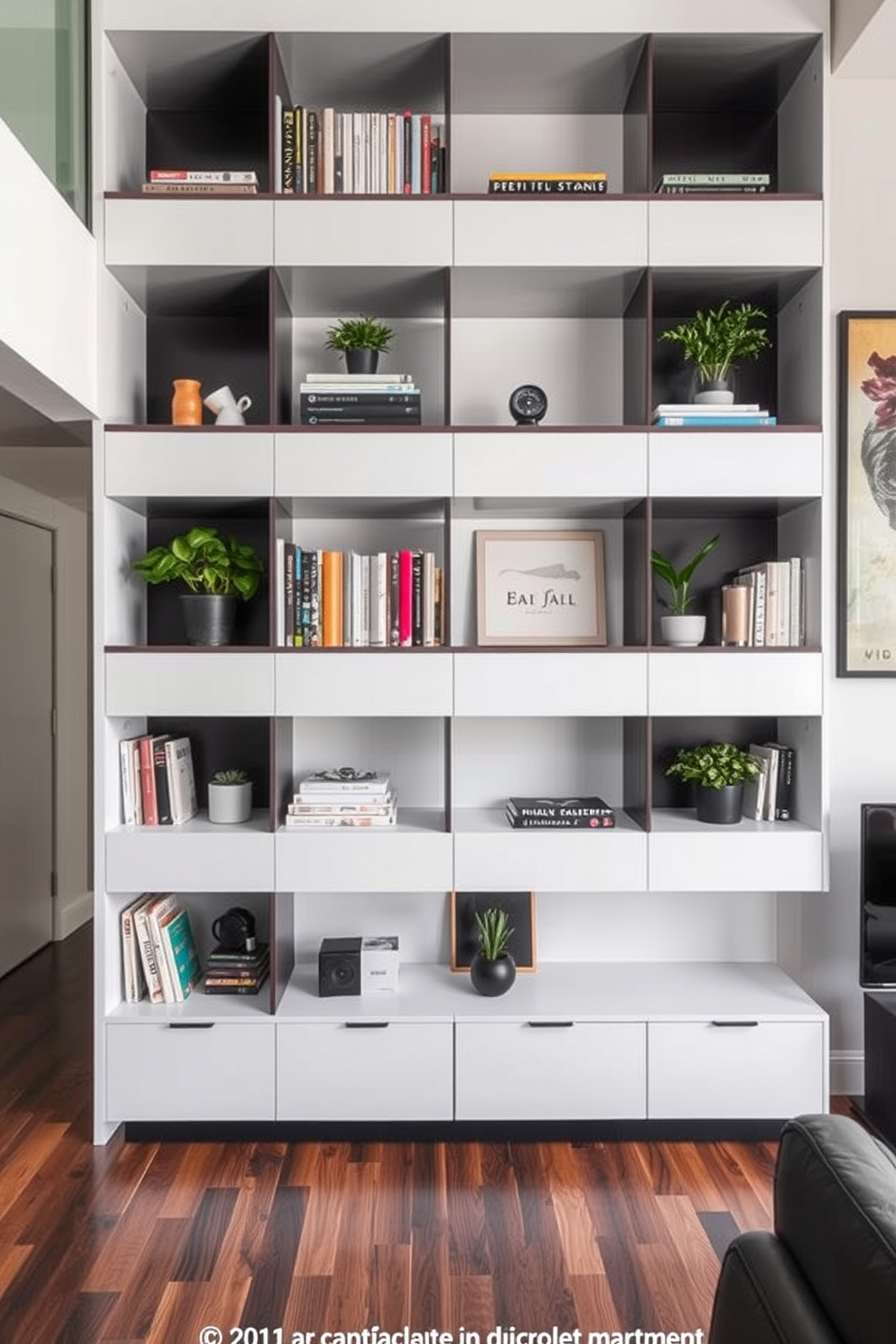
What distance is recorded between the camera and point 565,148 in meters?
3.00

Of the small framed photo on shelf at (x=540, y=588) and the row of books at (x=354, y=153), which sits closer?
the row of books at (x=354, y=153)

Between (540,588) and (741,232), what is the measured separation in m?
1.13

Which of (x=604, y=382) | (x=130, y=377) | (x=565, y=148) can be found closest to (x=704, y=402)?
(x=604, y=382)

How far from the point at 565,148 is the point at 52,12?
1475 mm

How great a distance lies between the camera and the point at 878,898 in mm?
2662

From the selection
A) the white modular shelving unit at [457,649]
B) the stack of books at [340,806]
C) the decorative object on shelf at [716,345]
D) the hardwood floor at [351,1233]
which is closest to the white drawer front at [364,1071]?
the white modular shelving unit at [457,649]

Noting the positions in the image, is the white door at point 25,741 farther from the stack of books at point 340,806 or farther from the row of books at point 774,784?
the row of books at point 774,784

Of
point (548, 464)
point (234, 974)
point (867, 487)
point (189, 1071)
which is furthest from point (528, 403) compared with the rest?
point (189, 1071)

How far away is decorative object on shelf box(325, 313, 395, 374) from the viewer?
2.79 meters

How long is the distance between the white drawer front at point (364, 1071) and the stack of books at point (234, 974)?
0.21 m

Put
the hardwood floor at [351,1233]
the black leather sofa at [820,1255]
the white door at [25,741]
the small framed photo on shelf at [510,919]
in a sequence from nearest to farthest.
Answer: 1. the black leather sofa at [820,1255]
2. the hardwood floor at [351,1233]
3. the small framed photo on shelf at [510,919]
4. the white door at [25,741]

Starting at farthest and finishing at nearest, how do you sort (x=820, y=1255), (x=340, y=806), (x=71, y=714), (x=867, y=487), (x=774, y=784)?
(x=71, y=714) < (x=867, y=487) < (x=774, y=784) < (x=340, y=806) < (x=820, y=1255)

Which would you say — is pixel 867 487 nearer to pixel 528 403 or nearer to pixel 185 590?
pixel 528 403

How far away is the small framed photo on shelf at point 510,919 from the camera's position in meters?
2.96
